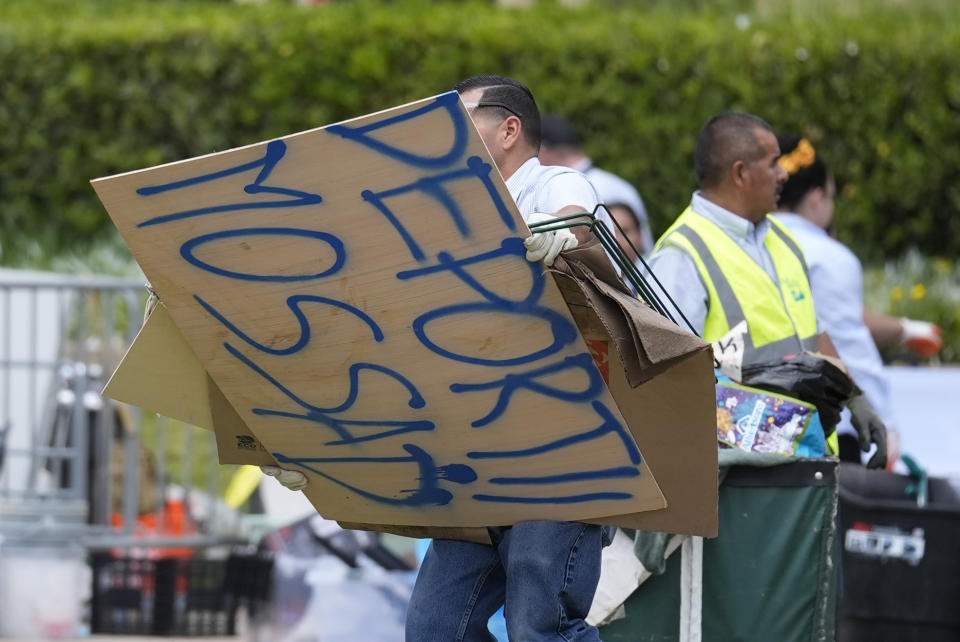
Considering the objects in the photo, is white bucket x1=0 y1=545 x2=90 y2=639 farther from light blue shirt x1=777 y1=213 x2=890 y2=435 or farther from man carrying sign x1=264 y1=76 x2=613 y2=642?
light blue shirt x1=777 y1=213 x2=890 y2=435

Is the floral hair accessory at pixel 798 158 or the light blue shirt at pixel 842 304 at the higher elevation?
the floral hair accessory at pixel 798 158

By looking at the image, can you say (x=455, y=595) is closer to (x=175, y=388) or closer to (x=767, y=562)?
(x=175, y=388)

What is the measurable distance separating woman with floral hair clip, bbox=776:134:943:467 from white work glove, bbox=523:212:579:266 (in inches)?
100

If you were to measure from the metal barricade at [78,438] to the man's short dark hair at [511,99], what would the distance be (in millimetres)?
3325

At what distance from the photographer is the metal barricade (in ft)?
22.8

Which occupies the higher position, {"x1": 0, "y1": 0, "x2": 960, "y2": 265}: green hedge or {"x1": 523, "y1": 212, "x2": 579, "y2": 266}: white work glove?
{"x1": 0, "y1": 0, "x2": 960, "y2": 265}: green hedge

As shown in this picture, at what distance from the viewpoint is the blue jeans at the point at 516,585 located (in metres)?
3.86

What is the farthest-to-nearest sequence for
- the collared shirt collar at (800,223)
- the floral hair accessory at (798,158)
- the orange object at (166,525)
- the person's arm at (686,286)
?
the orange object at (166,525) → the floral hair accessory at (798,158) → the collared shirt collar at (800,223) → the person's arm at (686,286)

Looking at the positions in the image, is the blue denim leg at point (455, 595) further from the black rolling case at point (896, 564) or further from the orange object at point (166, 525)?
the orange object at point (166, 525)

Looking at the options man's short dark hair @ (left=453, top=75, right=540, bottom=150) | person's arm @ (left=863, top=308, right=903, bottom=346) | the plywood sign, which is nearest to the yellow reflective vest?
man's short dark hair @ (left=453, top=75, right=540, bottom=150)

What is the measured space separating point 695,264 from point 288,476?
1457mm

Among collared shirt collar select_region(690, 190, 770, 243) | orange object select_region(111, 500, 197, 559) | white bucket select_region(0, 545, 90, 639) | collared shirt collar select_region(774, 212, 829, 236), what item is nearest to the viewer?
collared shirt collar select_region(690, 190, 770, 243)

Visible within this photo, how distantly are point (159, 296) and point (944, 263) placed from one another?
751 cm

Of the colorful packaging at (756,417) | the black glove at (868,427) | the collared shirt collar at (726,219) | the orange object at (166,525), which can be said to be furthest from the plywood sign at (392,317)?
the orange object at (166,525)
